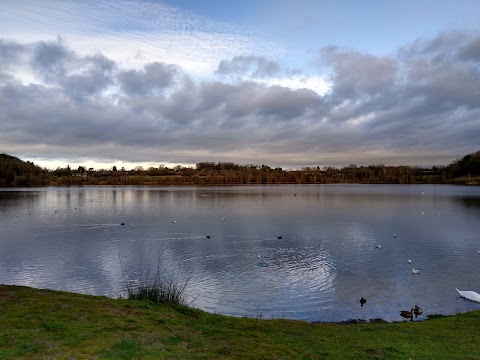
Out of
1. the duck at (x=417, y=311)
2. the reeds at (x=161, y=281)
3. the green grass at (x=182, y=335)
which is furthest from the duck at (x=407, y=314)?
the reeds at (x=161, y=281)

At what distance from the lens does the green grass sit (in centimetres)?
846

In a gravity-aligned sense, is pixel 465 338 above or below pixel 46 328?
below

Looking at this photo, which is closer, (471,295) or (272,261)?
(471,295)

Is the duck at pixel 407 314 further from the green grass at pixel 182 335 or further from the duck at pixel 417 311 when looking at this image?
the green grass at pixel 182 335

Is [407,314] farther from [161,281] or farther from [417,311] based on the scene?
[161,281]

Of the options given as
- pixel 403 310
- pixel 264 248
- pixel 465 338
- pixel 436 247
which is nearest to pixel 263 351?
pixel 465 338

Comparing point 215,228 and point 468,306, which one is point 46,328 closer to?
point 468,306

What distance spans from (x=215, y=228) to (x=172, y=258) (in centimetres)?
1445

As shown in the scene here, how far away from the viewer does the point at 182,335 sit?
32.6ft

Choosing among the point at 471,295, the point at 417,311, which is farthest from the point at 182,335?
the point at 471,295

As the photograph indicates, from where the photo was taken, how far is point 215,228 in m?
40.8

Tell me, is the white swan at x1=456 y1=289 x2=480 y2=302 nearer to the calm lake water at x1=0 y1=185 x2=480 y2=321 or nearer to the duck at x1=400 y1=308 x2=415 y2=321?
the calm lake water at x1=0 y1=185 x2=480 y2=321

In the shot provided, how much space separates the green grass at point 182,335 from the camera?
27.8 feet

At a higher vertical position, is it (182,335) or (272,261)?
(182,335)
